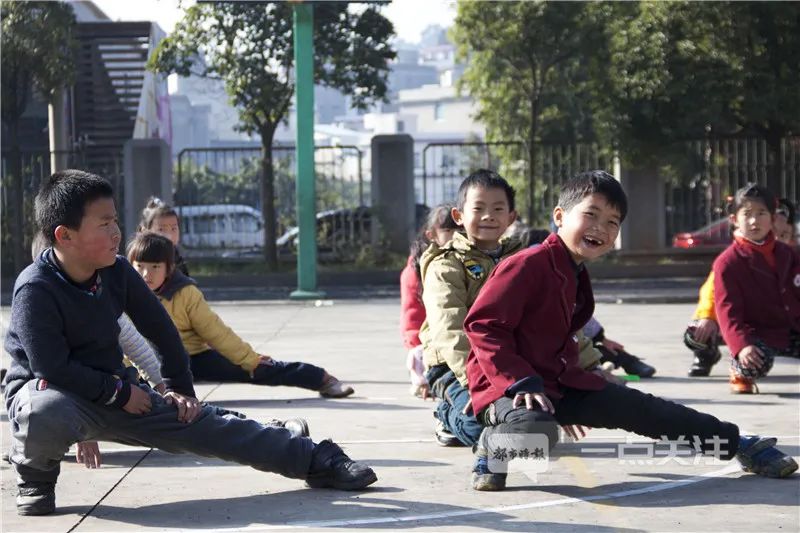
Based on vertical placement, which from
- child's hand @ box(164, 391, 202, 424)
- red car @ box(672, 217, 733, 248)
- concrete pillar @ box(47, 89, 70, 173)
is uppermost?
concrete pillar @ box(47, 89, 70, 173)

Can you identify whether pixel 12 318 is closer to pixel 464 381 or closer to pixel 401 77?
pixel 464 381

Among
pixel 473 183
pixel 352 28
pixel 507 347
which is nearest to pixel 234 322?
pixel 473 183

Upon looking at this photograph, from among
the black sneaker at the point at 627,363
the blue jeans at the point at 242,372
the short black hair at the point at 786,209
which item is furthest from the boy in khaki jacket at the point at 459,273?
the short black hair at the point at 786,209

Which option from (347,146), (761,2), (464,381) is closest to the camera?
(464,381)

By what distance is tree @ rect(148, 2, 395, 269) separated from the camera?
2338 cm

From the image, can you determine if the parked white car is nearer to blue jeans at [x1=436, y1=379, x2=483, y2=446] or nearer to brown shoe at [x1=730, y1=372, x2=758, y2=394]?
brown shoe at [x1=730, y1=372, x2=758, y2=394]

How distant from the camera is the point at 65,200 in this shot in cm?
512

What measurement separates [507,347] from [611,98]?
58.2 ft

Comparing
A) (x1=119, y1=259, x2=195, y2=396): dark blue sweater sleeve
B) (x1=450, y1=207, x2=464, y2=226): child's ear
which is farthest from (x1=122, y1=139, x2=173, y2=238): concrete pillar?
(x1=119, y1=259, x2=195, y2=396): dark blue sweater sleeve

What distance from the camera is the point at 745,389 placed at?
26.4 ft

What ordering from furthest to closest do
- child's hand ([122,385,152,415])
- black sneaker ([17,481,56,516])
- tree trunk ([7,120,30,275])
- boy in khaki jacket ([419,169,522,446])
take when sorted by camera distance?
tree trunk ([7,120,30,275]), boy in khaki jacket ([419,169,522,446]), child's hand ([122,385,152,415]), black sneaker ([17,481,56,516])

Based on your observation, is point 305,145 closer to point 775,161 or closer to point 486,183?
point 775,161

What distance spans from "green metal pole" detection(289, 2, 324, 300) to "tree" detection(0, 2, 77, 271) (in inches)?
256

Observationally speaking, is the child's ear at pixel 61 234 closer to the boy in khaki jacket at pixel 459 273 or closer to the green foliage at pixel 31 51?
the boy in khaki jacket at pixel 459 273
